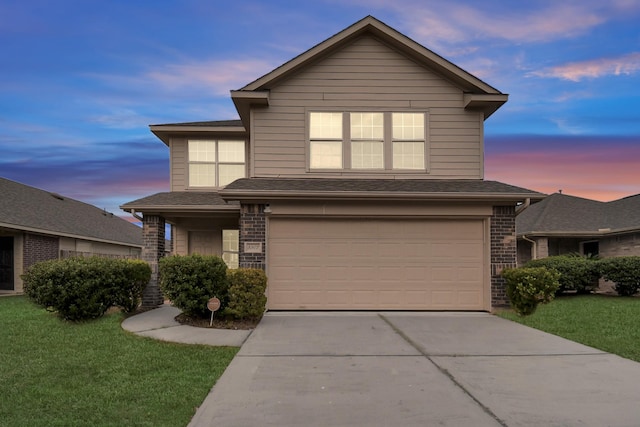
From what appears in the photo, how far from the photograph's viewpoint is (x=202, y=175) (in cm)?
1530

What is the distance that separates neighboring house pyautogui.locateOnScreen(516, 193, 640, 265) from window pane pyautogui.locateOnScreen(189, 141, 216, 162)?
13937 mm

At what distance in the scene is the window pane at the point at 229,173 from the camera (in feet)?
50.1

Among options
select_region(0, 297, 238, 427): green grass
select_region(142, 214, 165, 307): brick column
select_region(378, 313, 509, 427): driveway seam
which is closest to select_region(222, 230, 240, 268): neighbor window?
select_region(142, 214, 165, 307): brick column

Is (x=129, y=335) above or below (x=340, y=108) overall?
below

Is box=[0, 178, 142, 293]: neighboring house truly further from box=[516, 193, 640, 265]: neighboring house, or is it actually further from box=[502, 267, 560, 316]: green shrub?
box=[516, 193, 640, 265]: neighboring house

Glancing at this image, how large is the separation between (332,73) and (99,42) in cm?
750

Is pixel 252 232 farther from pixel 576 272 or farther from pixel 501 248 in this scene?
pixel 576 272

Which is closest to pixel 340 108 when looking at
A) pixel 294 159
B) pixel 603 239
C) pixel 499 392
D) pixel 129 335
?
pixel 294 159

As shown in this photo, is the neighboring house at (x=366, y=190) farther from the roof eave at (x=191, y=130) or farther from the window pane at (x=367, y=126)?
A: the roof eave at (x=191, y=130)

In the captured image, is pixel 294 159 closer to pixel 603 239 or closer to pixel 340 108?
pixel 340 108

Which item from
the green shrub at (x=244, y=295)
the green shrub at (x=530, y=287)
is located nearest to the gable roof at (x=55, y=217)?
the green shrub at (x=244, y=295)

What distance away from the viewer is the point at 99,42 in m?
14.7

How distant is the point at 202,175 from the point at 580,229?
16.1 m

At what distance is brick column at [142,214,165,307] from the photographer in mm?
13086
